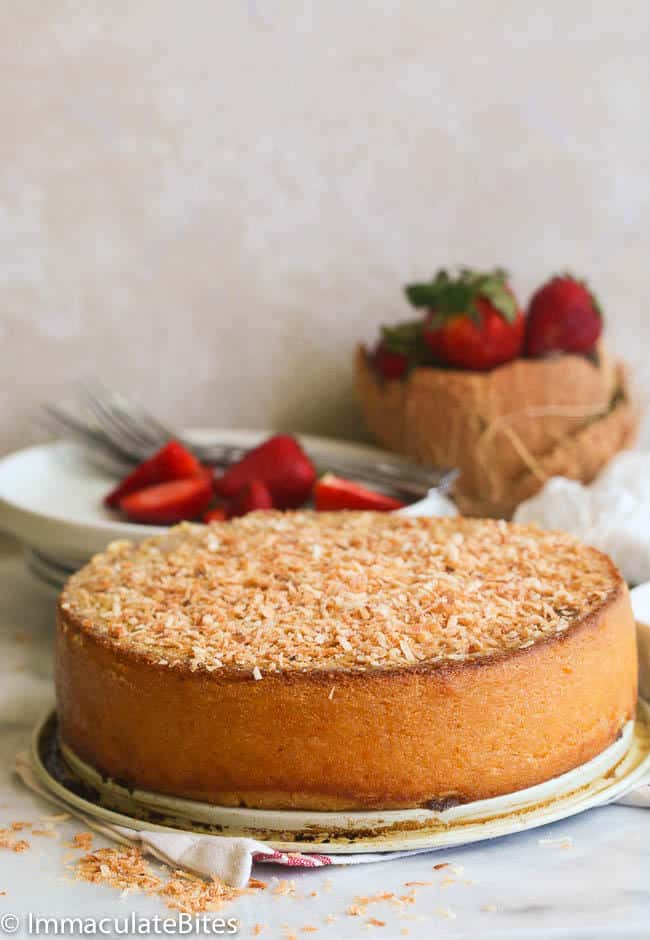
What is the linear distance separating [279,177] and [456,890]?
120cm

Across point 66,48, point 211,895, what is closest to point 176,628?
point 211,895

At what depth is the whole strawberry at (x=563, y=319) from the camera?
1.58m

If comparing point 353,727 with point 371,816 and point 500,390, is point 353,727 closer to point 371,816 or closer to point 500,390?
A: point 371,816

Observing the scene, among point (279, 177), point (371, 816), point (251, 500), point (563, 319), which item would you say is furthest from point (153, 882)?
point (279, 177)

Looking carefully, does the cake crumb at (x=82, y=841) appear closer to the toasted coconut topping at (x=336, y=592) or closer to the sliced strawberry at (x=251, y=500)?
the toasted coconut topping at (x=336, y=592)

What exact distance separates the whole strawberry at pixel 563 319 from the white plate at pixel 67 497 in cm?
26

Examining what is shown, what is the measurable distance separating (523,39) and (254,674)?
1.30 meters

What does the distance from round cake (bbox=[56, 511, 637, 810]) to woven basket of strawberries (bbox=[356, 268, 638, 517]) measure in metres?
0.49

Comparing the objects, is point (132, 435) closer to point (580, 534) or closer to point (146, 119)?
point (146, 119)

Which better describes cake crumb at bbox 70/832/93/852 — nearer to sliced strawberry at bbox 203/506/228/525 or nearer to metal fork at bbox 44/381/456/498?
sliced strawberry at bbox 203/506/228/525

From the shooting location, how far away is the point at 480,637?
0.92 m

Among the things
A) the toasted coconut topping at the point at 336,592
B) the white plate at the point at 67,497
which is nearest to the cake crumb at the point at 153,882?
the toasted coconut topping at the point at 336,592

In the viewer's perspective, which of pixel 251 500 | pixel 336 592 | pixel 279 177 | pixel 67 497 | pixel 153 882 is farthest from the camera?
pixel 279 177

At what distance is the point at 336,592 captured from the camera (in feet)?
3.28
